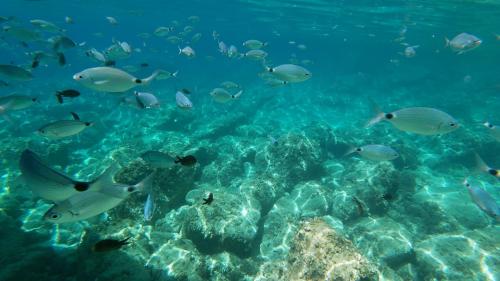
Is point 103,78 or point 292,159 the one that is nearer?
point 103,78

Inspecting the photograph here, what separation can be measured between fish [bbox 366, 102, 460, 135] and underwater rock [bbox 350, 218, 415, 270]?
3702 mm

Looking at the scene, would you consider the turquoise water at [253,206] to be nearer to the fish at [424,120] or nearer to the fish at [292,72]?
the fish at [424,120]

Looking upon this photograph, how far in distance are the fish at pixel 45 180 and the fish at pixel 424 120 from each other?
4.67 metres

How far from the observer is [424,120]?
4.71m

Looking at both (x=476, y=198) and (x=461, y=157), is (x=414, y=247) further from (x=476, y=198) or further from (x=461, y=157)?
(x=461, y=157)

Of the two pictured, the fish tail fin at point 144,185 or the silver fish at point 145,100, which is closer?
the fish tail fin at point 144,185

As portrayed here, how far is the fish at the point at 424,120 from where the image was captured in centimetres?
463

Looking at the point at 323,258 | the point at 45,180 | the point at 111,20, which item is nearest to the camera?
the point at 45,180

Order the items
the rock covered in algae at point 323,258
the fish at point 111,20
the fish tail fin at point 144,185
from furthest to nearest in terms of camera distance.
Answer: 1. the fish at point 111,20
2. the rock covered in algae at point 323,258
3. the fish tail fin at point 144,185

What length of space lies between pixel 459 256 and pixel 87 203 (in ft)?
26.4

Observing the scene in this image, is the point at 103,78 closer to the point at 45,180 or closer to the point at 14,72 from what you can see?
the point at 45,180

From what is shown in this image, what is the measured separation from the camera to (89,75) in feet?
15.7

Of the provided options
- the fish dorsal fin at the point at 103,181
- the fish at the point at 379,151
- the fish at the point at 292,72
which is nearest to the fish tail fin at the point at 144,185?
the fish dorsal fin at the point at 103,181

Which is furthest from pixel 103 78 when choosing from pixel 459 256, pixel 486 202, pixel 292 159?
pixel 459 256
